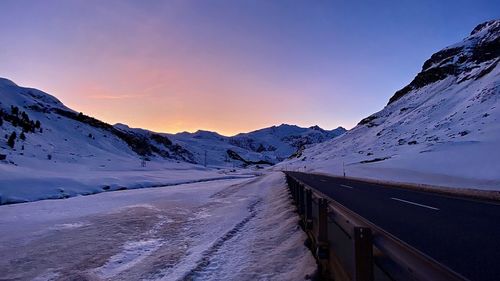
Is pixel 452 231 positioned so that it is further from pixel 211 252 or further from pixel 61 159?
pixel 61 159

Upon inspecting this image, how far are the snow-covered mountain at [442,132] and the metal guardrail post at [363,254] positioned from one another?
25.6 metres

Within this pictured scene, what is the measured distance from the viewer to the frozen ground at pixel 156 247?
317 inches

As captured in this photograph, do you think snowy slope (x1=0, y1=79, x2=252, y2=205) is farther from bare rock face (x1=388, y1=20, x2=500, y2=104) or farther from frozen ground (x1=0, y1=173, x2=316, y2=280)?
bare rock face (x1=388, y1=20, x2=500, y2=104)

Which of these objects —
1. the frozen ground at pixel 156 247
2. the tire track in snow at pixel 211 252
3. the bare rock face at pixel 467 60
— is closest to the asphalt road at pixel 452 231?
the frozen ground at pixel 156 247

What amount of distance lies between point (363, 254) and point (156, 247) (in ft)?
26.8

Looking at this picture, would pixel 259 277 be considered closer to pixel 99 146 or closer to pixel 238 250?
pixel 238 250

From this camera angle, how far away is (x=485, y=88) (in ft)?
342

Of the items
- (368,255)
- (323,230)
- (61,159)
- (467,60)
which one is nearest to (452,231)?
(323,230)

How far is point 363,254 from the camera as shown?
3.62 meters

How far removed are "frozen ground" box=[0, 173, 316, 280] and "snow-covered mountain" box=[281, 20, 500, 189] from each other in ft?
66.2

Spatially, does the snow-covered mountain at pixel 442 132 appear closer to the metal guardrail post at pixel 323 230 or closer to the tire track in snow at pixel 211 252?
the tire track in snow at pixel 211 252

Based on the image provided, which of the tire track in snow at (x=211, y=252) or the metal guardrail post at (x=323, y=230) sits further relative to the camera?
the tire track in snow at (x=211, y=252)

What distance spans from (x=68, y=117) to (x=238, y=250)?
498 feet

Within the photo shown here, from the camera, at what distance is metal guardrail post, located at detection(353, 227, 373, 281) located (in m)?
3.58
